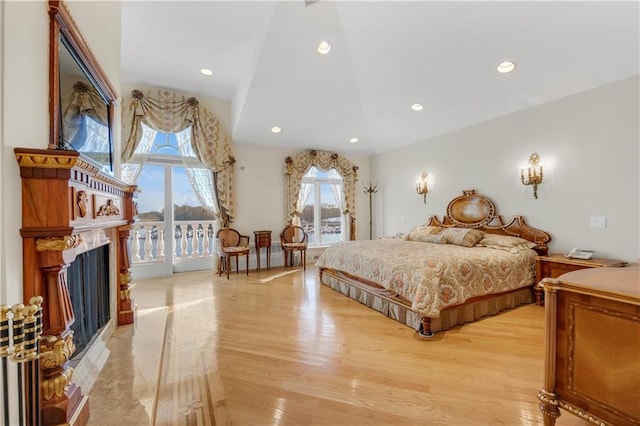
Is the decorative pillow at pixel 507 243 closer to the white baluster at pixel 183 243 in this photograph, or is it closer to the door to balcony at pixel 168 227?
the door to balcony at pixel 168 227

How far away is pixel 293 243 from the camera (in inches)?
216

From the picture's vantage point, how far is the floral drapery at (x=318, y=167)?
574 cm

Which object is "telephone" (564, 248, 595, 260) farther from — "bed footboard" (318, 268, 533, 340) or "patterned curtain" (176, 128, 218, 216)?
"patterned curtain" (176, 128, 218, 216)

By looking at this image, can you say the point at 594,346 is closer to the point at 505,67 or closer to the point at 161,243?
the point at 505,67

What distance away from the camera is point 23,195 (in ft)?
3.82

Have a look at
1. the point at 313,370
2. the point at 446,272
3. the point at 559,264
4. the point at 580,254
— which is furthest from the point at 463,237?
the point at 313,370

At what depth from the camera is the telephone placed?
2.92 meters

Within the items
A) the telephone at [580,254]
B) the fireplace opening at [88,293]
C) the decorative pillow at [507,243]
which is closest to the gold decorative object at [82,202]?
the fireplace opening at [88,293]

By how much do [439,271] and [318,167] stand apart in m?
3.98

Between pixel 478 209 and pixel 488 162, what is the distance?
0.76 metres

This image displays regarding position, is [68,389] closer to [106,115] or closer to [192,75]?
[106,115]

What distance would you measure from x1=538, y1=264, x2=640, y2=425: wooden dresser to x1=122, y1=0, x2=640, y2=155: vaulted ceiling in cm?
256

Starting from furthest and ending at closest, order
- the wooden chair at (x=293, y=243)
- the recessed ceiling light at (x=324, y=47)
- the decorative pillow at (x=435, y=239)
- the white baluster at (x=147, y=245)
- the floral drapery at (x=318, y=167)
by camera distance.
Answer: the floral drapery at (x=318, y=167), the wooden chair at (x=293, y=243), the white baluster at (x=147, y=245), the decorative pillow at (x=435, y=239), the recessed ceiling light at (x=324, y=47)

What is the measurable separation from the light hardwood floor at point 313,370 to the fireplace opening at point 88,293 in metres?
0.24
